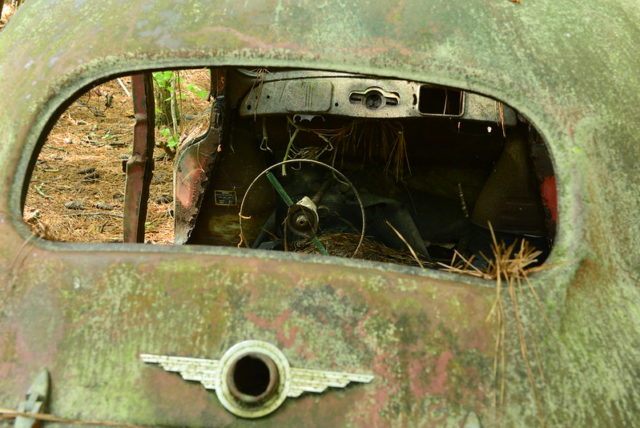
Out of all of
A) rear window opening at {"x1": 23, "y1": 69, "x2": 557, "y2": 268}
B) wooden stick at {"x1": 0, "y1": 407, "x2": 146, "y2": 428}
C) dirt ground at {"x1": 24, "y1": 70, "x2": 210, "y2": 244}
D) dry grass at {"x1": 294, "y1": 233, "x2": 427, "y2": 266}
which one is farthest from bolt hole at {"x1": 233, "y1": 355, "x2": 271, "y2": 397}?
dirt ground at {"x1": 24, "y1": 70, "x2": 210, "y2": 244}

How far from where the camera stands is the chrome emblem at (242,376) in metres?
1.54

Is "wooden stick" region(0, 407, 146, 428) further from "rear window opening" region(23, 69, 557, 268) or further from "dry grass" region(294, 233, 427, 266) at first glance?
"dry grass" region(294, 233, 427, 266)

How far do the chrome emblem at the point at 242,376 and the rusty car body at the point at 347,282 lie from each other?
18mm

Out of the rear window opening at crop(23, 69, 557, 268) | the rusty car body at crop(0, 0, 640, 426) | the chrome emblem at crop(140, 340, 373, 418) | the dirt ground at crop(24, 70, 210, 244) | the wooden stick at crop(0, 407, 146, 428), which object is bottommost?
the wooden stick at crop(0, 407, 146, 428)


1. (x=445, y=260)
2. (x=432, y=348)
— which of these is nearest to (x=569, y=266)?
(x=432, y=348)

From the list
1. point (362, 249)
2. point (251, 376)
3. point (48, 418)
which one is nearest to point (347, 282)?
point (251, 376)

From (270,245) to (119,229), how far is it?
6.42 feet

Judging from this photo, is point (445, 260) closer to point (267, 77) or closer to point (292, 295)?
point (267, 77)

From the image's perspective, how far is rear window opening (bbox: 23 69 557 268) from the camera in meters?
3.00

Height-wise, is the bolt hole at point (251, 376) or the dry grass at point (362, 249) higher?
the dry grass at point (362, 249)

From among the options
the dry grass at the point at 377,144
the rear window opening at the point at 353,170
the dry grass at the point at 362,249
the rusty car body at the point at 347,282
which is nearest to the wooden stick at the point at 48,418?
the rusty car body at the point at 347,282

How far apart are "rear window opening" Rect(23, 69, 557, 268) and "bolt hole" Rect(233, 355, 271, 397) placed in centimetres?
119

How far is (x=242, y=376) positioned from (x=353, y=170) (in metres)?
1.94

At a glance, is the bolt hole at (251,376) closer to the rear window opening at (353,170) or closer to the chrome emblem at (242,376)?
the chrome emblem at (242,376)
